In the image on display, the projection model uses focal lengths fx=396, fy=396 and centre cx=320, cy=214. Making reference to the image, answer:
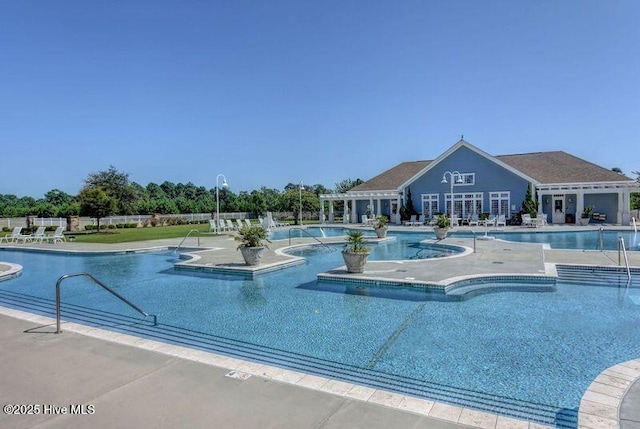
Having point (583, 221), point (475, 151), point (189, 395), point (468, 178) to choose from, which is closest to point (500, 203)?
point (468, 178)

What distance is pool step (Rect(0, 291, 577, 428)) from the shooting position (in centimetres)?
400

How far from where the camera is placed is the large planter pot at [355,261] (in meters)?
10.7

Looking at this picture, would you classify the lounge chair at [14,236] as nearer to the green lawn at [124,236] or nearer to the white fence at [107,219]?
the green lawn at [124,236]

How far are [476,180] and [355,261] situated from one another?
A: 2369 cm

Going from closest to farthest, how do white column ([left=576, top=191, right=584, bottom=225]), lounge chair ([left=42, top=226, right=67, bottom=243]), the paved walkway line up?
1. the paved walkway
2. lounge chair ([left=42, top=226, right=67, bottom=243])
3. white column ([left=576, top=191, right=584, bottom=225])

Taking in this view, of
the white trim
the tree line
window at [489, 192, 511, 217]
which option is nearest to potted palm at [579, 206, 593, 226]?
the white trim

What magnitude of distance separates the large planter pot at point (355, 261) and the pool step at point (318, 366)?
4990mm

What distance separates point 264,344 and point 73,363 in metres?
2.50

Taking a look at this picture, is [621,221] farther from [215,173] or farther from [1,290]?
[1,290]

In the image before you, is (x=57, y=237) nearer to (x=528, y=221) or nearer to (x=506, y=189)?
(x=528, y=221)

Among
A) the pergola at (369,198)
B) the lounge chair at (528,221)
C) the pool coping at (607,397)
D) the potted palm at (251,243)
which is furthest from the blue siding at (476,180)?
the pool coping at (607,397)

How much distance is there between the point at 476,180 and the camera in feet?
102

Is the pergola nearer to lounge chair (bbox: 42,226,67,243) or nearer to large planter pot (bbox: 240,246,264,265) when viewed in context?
lounge chair (bbox: 42,226,67,243)

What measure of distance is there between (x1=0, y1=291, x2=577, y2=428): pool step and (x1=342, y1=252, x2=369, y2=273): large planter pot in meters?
4.99
